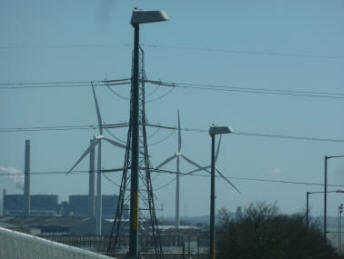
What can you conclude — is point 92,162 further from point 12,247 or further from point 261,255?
point 12,247

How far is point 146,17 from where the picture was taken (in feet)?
84.3

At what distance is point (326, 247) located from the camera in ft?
172

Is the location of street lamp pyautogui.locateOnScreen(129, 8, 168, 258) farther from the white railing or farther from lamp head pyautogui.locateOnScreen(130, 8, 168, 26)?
the white railing

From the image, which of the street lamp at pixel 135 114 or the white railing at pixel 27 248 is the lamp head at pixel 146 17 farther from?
the white railing at pixel 27 248

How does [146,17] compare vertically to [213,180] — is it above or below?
above

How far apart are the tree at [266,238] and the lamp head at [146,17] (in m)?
21.5

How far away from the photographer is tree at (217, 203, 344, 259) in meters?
43.3

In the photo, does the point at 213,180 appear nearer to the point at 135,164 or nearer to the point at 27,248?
the point at 135,164

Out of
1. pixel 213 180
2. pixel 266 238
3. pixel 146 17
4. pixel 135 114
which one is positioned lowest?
pixel 266 238

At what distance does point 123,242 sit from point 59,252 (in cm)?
4913

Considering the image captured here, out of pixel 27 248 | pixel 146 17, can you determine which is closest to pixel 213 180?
pixel 146 17

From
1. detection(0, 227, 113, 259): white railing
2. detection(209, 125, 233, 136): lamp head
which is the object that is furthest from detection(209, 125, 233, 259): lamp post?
detection(0, 227, 113, 259): white railing

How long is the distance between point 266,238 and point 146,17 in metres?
22.4

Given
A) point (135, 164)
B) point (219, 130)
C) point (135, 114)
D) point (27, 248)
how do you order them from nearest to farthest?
point (27, 248), point (135, 164), point (135, 114), point (219, 130)
